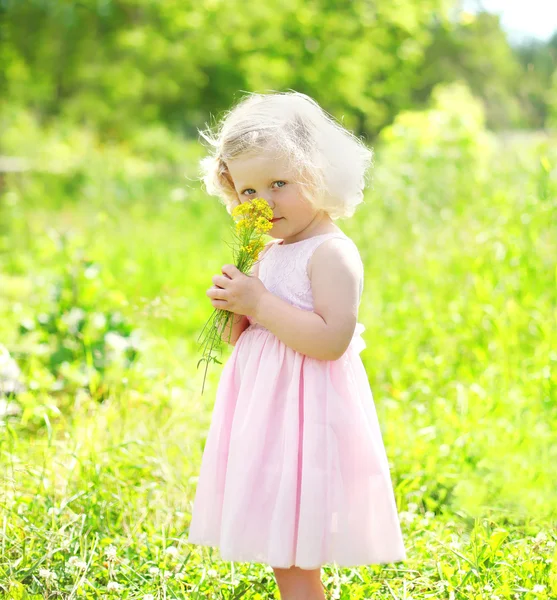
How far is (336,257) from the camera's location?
1.71 m

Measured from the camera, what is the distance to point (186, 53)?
1309cm

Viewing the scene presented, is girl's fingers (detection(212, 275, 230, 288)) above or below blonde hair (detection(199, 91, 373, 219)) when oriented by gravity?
below

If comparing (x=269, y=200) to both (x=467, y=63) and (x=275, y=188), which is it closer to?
(x=275, y=188)

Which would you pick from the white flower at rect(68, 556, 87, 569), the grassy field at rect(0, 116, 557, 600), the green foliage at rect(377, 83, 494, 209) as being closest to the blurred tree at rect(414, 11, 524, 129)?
the green foliage at rect(377, 83, 494, 209)

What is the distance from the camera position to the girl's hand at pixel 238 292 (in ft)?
5.75

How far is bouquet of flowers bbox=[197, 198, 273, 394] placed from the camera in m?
1.72

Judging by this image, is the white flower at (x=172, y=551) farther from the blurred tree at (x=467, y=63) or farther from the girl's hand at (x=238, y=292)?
the blurred tree at (x=467, y=63)

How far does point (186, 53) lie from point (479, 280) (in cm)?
1051

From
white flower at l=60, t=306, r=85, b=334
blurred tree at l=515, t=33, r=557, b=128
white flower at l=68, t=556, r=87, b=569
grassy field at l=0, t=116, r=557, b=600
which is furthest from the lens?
blurred tree at l=515, t=33, r=557, b=128

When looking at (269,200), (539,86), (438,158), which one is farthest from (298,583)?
(539,86)

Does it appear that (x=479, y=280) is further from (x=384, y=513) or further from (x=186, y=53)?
(x=186, y=53)

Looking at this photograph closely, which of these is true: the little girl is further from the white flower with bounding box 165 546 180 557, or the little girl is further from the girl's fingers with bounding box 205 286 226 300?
the white flower with bounding box 165 546 180 557

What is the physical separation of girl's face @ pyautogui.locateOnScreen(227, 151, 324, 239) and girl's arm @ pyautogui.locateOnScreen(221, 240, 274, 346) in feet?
0.50

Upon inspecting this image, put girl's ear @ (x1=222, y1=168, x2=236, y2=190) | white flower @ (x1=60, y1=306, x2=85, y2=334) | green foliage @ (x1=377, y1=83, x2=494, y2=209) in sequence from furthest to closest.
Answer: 1. green foliage @ (x1=377, y1=83, x2=494, y2=209)
2. white flower @ (x1=60, y1=306, x2=85, y2=334)
3. girl's ear @ (x1=222, y1=168, x2=236, y2=190)
